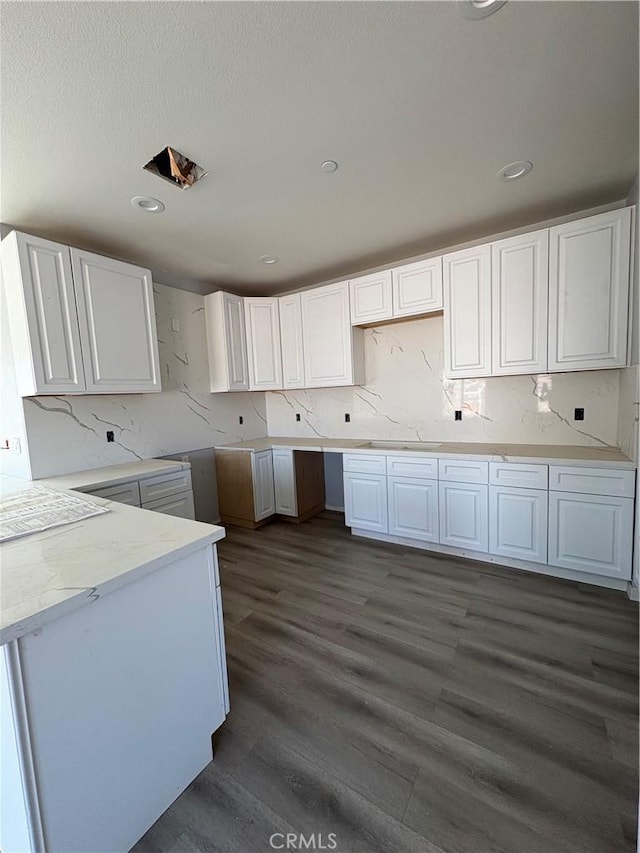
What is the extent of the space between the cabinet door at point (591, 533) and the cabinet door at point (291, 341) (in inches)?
97.7

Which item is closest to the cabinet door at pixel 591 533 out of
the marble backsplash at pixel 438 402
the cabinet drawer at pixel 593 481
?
the cabinet drawer at pixel 593 481

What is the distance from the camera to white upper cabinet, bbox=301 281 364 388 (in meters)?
3.34

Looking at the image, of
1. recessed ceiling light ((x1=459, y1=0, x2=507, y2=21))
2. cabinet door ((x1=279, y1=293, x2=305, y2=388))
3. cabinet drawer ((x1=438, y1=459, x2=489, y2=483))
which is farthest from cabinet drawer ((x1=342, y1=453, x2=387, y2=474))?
recessed ceiling light ((x1=459, y1=0, x2=507, y2=21))

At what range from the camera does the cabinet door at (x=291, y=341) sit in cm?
363

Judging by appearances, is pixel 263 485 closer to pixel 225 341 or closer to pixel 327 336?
pixel 225 341

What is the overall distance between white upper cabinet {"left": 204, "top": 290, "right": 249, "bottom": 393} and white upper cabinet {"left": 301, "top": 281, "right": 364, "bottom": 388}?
699mm

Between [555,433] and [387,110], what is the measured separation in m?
2.49

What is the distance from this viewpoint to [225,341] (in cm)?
356

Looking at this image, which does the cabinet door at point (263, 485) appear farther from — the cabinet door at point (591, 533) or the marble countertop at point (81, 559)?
the cabinet door at point (591, 533)

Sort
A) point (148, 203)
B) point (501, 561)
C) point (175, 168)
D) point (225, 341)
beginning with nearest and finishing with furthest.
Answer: point (175, 168) < point (148, 203) < point (501, 561) < point (225, 341)

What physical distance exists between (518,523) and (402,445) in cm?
124

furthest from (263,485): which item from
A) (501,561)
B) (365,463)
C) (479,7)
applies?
(479,7)

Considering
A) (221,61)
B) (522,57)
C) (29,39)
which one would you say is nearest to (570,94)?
(522,57)

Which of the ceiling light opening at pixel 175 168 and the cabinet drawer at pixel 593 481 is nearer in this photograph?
the ceiling light opening at pixel 175 168
